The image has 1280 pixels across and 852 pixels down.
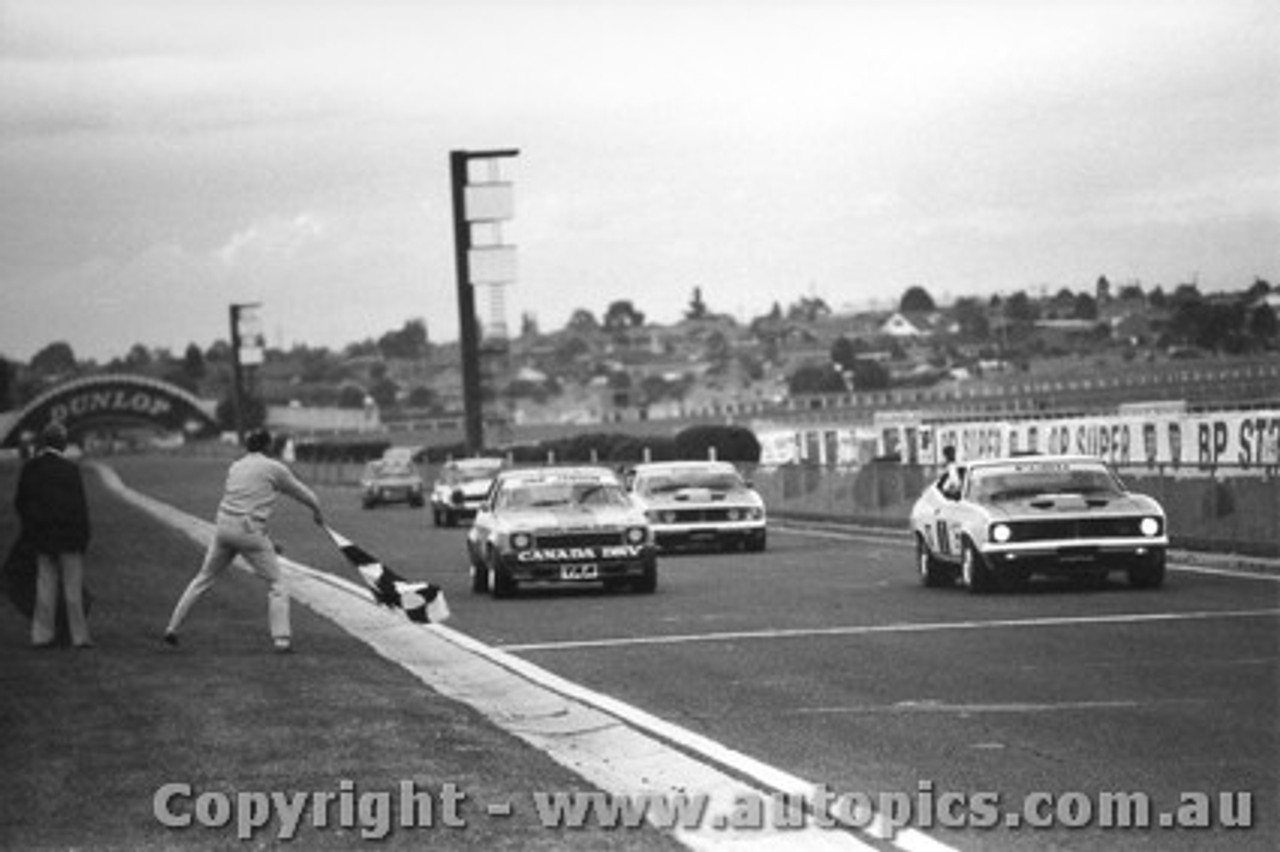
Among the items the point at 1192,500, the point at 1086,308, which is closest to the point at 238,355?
the point at 1086,308

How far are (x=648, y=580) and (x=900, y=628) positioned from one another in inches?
284

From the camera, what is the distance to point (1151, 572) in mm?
26703

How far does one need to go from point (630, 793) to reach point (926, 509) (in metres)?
17.2

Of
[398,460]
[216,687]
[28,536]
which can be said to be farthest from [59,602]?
[398,460]

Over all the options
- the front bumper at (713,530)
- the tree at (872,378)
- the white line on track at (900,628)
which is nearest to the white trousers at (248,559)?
the white line on track at (900,628)

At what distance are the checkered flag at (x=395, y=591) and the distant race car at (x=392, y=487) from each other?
53003 millimetres

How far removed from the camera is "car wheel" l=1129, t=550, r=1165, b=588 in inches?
1049

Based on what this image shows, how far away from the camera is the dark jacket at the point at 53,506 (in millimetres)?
21984

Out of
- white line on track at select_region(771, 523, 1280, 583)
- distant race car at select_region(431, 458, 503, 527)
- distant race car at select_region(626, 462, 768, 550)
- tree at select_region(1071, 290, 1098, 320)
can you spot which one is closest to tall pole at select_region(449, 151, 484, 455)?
distant race car at select_region(431, 458, 503, 527)

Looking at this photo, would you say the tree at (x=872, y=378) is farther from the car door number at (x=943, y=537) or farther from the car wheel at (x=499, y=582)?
the car door number at (x=943, y=537)

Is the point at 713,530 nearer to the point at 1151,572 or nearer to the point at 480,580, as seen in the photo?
the point at 480,580

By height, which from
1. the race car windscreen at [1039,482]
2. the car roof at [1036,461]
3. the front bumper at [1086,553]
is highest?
the car roof at [1036,461]

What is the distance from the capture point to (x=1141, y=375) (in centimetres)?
8012

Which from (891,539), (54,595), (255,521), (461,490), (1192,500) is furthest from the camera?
(461,490)
